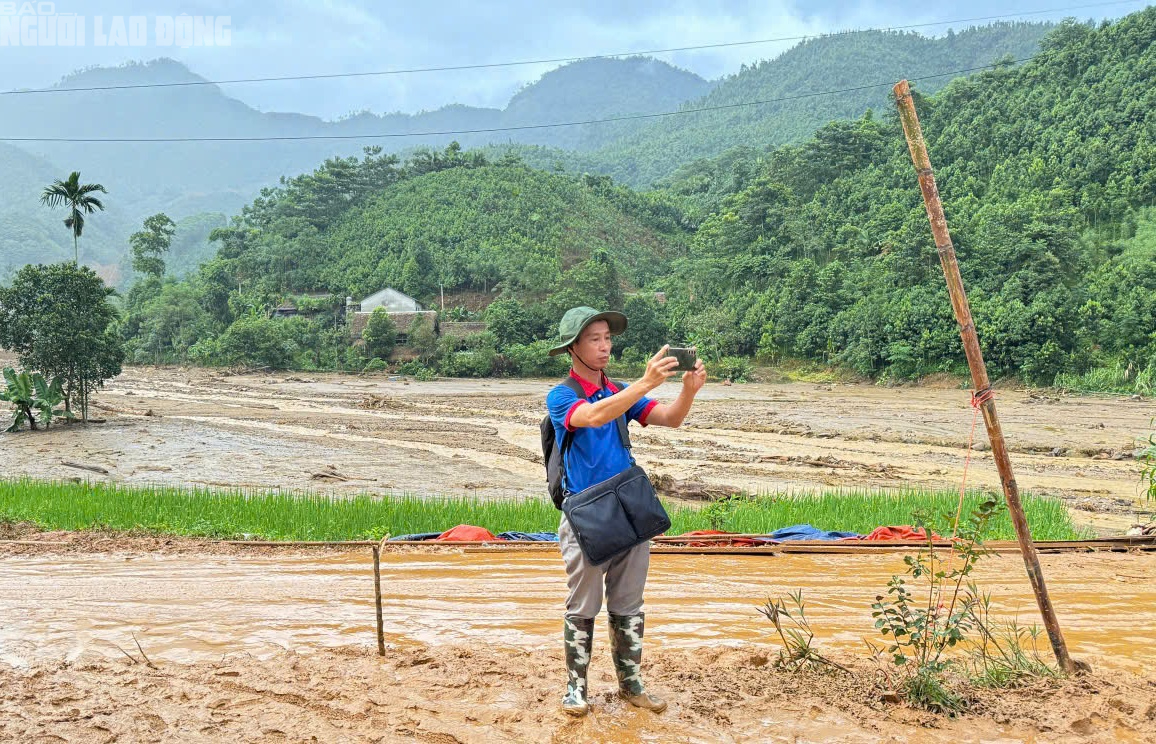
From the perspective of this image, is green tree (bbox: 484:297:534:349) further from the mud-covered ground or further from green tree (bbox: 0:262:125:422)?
green tree (bbox: 0:262:125:422)

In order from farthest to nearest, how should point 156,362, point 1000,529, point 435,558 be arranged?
point 156,362 → point 1000,529 → point 435,558

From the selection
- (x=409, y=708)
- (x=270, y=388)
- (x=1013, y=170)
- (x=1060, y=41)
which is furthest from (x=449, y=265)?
(x=409, y=708)

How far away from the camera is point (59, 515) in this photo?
7.48 m

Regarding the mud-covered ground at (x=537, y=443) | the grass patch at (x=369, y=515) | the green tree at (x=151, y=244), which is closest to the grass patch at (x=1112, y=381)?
the mud-covered ground at (x=537, y=443)

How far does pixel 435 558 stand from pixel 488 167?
54.4m

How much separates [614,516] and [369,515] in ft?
16.6

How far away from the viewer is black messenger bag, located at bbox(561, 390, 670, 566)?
2.82m

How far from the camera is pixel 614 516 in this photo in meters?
2.83

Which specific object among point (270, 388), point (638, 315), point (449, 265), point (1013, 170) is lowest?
point (270, 388)

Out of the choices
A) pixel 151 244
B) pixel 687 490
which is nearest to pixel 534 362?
pixel 687 490

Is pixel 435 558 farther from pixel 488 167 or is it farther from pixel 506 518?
pixel 488 167

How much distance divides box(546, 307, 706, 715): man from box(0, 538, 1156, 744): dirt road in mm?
212

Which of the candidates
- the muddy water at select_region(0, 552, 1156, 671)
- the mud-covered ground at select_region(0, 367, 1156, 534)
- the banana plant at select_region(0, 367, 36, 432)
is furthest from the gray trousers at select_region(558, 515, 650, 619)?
the banana plant at select_region(0, 367, 36, 432)

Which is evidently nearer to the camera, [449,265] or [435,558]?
[435,558]
